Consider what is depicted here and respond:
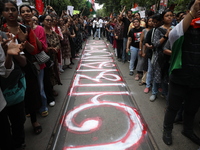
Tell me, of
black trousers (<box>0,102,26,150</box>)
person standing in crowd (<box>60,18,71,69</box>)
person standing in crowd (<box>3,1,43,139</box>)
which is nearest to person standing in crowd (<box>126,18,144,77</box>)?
person standing in crowd (<box>60,18,71,69</box>)

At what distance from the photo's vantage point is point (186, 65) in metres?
2.03

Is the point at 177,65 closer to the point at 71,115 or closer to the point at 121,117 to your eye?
the point at 121,117

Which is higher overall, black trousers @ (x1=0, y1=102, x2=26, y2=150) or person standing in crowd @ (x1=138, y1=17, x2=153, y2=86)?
person standing in crowd @ (x1=138, y1=17, x2=153, y2=86)

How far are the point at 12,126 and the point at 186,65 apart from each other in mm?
2310

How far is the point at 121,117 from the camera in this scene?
117 inches

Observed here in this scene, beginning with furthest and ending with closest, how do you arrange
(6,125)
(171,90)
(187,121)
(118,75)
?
(118,75), (187,121), (171,90), (6,125)

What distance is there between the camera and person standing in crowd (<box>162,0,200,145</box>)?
189cm

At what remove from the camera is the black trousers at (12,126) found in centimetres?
167

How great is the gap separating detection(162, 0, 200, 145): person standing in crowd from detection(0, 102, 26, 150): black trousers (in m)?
1.98

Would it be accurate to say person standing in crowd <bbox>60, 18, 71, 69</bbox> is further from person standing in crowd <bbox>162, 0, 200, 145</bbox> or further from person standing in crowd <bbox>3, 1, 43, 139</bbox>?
person standing in crowd <bbox>162, 0, 200, 145</bbox>

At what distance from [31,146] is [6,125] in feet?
2.66

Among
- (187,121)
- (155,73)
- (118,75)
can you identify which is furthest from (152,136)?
(118,75)

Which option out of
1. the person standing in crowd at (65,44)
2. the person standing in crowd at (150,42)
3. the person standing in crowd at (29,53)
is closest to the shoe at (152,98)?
the person standing in crowd at (150,42)

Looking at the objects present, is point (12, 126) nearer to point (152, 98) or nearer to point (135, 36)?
point (152, 98)
